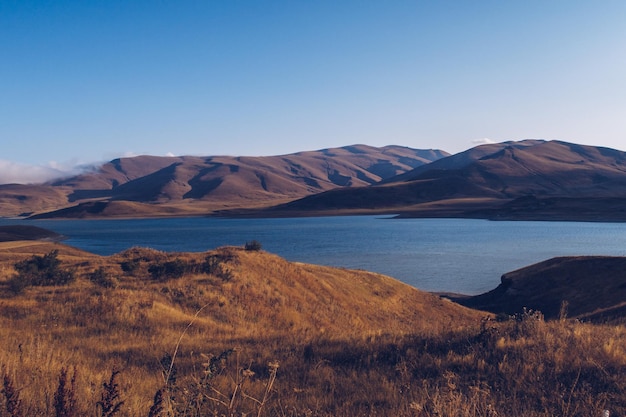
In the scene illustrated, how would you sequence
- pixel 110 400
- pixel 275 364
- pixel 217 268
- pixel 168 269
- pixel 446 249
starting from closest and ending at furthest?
1. pixel 110 400
2. pixel 275 364
3. pixel 168 269
4. pixel 217 268
5. pixel 446 249

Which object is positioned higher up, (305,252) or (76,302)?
(76,302)

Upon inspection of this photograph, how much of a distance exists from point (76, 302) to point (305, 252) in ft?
191

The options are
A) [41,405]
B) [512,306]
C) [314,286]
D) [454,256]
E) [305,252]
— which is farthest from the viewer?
[305,252]

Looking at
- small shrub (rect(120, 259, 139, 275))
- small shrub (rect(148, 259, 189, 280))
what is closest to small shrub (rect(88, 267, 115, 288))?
small shrub (rect(120, 259, 139, 275))

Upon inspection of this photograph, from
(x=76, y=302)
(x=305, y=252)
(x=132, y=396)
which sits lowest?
(x=305, y=252)

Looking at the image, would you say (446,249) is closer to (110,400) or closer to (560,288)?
(560,288)

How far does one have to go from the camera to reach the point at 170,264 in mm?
24969

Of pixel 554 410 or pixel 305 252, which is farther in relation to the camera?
pixel 305 252

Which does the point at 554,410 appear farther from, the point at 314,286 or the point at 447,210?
the point at 447,210

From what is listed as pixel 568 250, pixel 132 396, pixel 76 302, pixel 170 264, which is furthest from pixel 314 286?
pixel 568 250

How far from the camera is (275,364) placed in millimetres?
5852

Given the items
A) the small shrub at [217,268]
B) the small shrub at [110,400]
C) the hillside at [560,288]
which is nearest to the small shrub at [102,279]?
the small shrub at [217,268]

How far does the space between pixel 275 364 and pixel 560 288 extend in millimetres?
38155

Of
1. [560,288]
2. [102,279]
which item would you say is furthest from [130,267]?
[560,288]
